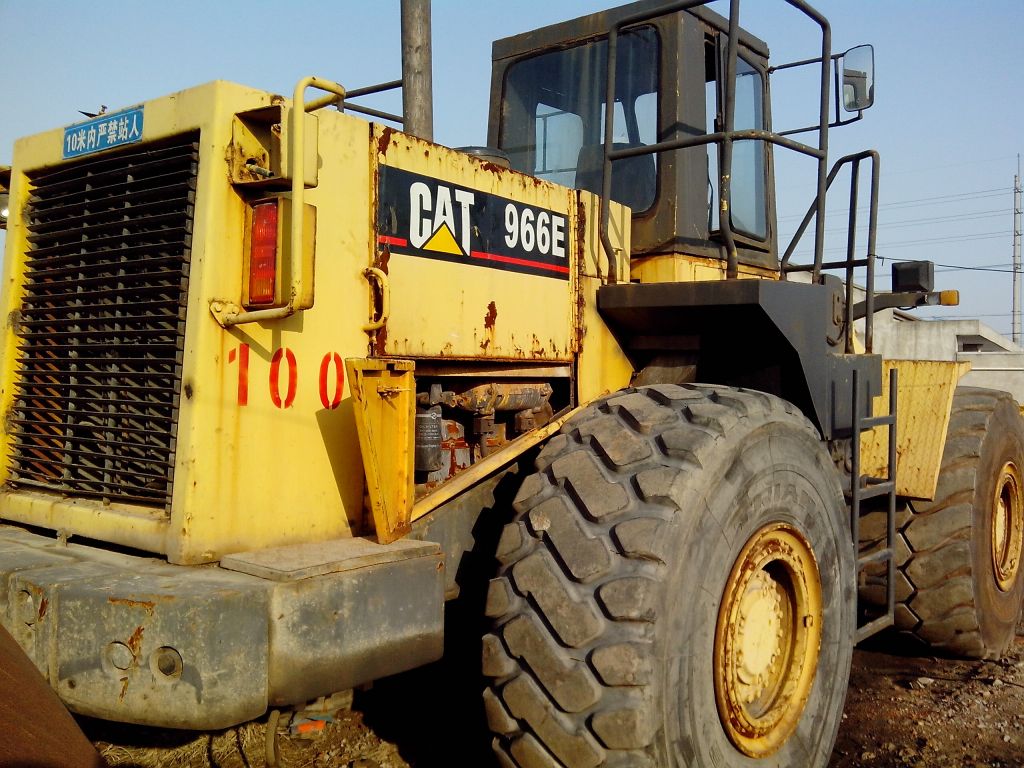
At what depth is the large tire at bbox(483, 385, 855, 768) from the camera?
256 centimetres

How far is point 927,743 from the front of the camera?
3783 millimetres

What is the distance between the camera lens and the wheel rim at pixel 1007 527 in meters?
5.12

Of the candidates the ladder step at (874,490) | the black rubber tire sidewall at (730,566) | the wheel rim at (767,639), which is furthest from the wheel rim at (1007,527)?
the wheel rim at (767,639)

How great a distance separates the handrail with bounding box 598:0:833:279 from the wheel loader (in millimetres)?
20

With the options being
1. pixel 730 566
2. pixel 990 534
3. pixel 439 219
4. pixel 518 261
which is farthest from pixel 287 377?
pixel 990 534

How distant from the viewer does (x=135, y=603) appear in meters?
2.23

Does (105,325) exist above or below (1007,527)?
above

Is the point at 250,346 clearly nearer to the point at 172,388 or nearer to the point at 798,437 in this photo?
the point at 172,388

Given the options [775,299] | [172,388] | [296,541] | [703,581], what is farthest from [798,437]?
[172,388]

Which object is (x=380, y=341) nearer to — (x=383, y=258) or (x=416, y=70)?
(x=383, y=258)

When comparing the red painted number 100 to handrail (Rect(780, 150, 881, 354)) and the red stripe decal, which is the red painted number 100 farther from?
handrail (Rect(780, 150, 881, 354))

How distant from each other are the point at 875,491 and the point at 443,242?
7.61 ft

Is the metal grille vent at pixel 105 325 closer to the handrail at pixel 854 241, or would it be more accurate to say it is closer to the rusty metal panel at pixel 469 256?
the rusty metal panel at pixel 469 256

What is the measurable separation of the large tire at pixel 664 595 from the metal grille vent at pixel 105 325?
107 cm
